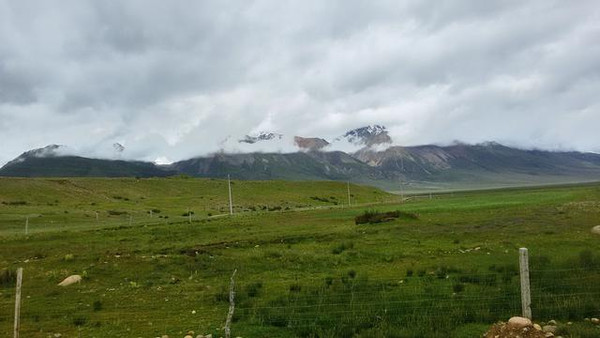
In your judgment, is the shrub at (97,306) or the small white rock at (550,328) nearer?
the small white rock at (550,328)

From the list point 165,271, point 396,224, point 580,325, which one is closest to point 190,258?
point 165,271

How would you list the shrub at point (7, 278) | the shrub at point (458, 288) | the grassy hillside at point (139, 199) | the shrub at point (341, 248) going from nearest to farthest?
1. the shrub at point (458, 288)
2. the shrub at point (7, 278)
3. the shrub at point (341, 248)
4. the grassy hillside at point (139, 199)

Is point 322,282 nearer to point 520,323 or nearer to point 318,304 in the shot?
point 318,304

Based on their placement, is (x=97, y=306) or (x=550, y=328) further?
→ (x=97, y=306)

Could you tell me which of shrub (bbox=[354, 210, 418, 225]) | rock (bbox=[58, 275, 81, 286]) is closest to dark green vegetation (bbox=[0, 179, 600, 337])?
rock (bbox=[58, 275, 81, 286])

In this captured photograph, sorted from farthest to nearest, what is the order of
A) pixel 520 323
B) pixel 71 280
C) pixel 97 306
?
pixel 71 280, pixel 97 306, pixel 520 323

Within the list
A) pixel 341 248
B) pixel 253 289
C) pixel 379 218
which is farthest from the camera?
pixel 379 218

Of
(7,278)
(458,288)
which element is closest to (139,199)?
(7,278)

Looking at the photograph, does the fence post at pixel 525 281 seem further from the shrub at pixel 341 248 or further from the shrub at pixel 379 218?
the shrub at pixel 379 218

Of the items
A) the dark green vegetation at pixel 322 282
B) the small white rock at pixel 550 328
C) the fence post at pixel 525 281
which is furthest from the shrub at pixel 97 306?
the small white rock at pixel 550 328

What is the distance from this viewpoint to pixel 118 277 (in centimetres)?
2481

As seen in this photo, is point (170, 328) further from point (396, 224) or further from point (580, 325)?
point (396, 224)

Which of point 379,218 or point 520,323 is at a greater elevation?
point 520,323

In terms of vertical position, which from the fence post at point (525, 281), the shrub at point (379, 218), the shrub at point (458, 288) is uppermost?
the fence post at point (525, 281)
